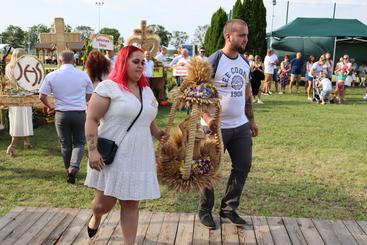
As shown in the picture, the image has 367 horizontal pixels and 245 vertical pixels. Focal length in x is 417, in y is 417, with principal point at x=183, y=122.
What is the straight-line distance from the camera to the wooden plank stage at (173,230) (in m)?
3.68

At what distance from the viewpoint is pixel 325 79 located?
14.6 m

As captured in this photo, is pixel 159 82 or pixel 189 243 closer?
pixel 189 243

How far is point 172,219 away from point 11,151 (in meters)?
3.92

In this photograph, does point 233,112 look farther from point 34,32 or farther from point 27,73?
point 34,32

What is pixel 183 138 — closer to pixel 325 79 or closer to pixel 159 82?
pixel 159 82

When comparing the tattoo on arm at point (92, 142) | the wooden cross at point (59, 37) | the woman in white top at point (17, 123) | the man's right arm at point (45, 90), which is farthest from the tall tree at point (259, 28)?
the tattoo on arm at point (92, 142)

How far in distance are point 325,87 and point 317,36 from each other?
20.2 ft

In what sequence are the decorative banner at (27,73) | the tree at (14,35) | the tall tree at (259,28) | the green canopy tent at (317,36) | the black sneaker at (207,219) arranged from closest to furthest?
the black sneaker at (207,219), the decorative banner at (27,73), the green canopy tent at (317,36), the tall tree at (259,28), the tree at (14,35)

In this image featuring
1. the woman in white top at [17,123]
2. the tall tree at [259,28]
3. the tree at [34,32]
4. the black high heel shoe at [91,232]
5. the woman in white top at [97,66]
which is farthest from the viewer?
the tree at [34,32]

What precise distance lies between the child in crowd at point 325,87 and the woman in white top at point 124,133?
1266cm

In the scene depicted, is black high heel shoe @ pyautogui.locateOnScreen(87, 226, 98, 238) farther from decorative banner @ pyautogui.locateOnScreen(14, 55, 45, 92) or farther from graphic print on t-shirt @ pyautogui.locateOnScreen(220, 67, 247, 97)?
decorative banner @ pyautogui.locateOnScreen(14, 55, 45, 92)

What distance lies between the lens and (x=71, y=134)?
5.60m

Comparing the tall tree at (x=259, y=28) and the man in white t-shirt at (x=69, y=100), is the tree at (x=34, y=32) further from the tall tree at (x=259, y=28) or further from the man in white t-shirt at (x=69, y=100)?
the man in white t-shirt at (x=69, y=100)

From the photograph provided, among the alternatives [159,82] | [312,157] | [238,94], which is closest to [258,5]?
[159,82]
